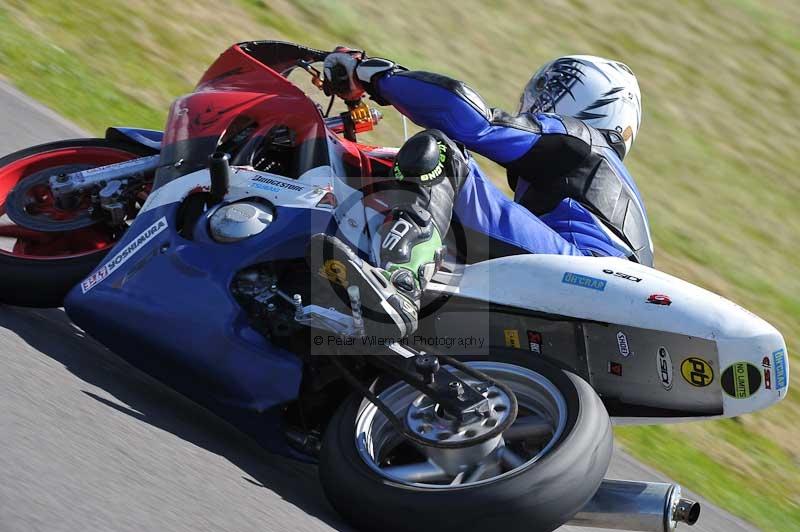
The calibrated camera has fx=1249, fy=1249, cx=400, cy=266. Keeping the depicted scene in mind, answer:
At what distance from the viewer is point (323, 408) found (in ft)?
13.5

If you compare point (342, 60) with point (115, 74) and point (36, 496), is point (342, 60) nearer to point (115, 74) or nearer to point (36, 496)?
point (36, 496)

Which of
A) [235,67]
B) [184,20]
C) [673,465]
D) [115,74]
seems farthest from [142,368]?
[184,20]

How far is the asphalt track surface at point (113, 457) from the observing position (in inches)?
125

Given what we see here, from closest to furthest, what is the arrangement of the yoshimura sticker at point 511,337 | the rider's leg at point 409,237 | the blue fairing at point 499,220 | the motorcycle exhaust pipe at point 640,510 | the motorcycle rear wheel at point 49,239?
the motorcycle exhaust pipe at point 640,510, the rider's leg at point 409,237, the yoshimura sticker at point 511,337, the blue fairing at point 499,220, the motorcycle rear wheel at point 49,239

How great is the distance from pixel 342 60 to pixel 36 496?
7.35 ft

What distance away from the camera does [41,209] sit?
488 centimetres

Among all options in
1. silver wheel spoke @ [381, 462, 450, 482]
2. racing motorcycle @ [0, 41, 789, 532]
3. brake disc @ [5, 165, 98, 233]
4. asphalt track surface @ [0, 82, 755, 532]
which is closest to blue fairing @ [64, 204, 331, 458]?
racing motorcycle @ [0, 41, 789, 532]

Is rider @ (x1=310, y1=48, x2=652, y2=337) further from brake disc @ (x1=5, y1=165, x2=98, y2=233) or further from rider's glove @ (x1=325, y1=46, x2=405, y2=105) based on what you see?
brake disc @ (x1=5, y1=165, x2=98, y2=233)

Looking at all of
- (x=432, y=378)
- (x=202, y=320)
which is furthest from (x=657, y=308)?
(x=202, y=320)

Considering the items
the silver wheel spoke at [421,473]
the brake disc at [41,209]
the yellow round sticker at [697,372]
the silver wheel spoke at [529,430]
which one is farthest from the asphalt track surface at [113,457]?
the yellow round sticker at [697,372]

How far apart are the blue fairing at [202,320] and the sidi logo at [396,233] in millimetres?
286

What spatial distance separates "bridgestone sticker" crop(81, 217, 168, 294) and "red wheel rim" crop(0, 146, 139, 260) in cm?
34

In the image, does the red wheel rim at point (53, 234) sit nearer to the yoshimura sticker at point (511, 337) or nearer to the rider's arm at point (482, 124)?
the rider's arm at point (482, 124)

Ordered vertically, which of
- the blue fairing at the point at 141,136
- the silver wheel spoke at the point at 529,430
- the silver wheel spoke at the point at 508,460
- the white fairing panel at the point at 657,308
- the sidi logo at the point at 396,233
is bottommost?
the silver wheel spoke at the point at 508,460
